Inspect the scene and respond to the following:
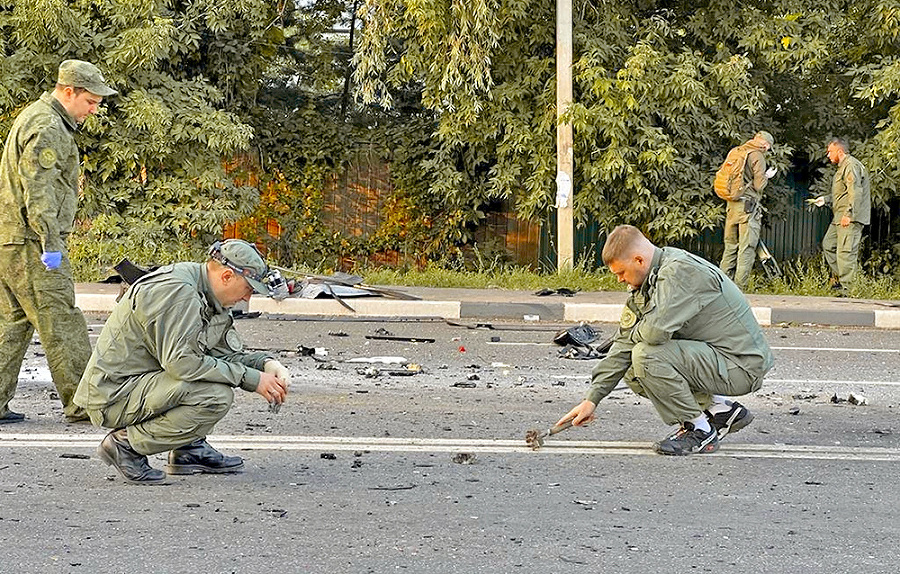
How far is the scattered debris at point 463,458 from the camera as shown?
5.91m

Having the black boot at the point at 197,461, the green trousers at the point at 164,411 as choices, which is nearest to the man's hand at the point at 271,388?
the green trousers at the point at 164,411

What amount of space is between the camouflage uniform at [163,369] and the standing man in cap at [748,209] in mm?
10534

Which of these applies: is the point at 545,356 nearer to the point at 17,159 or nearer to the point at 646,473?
the point at 646,473

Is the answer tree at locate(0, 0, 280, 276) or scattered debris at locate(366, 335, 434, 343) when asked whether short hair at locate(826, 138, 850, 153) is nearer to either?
scattered debris at locate(366, 335, 434, 343)

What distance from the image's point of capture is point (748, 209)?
1487 cm

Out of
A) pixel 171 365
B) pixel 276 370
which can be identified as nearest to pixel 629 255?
pixel 276 370

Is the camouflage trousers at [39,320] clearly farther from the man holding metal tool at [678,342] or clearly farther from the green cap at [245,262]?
the man holding metal tool at [678,342]

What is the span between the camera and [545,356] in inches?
384

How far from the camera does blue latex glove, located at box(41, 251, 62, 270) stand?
630 centimetres

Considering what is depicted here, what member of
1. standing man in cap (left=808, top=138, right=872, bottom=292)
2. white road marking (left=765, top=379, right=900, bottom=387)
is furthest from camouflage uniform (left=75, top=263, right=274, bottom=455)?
standing man in cap (left=808, top=138, right=872, bottom=292)

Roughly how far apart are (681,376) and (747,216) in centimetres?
936

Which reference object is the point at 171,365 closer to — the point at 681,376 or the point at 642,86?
the point at 681,376

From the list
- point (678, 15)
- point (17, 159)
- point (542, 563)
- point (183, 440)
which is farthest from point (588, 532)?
point (678, 15)

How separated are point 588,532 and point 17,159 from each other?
3536mm
